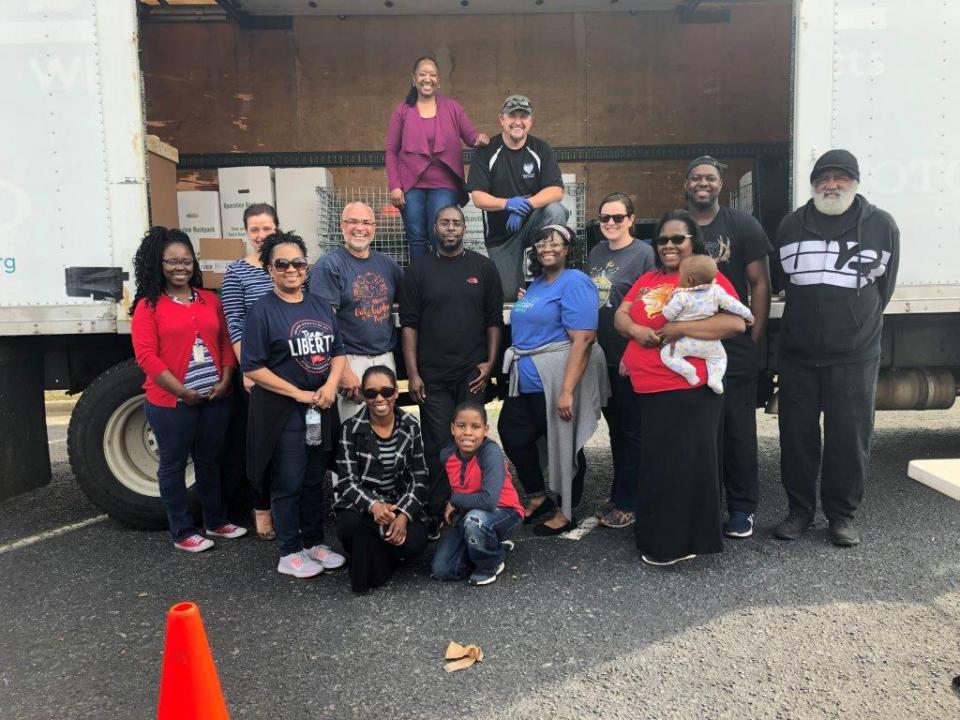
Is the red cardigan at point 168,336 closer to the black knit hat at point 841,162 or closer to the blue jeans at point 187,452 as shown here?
the blue jeans at point 187,452

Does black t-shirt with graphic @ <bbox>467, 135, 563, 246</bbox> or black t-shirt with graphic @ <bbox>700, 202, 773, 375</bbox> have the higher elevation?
black t-shirt with graphic @ <bbox>467, 135, 563, 246</bbox>

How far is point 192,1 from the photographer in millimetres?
5641

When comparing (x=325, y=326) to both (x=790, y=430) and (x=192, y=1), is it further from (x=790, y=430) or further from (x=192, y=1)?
(x=192, y=1)

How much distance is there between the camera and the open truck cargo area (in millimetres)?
3895

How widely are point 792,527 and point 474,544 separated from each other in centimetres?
177

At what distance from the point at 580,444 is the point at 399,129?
226 cm

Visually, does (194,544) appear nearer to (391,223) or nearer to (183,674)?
(183,674)

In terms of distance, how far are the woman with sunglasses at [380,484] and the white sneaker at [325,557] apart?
25 cm

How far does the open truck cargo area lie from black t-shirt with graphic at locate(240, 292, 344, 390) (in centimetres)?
104

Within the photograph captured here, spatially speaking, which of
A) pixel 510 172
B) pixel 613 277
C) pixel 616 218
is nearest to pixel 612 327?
pixel 613 277

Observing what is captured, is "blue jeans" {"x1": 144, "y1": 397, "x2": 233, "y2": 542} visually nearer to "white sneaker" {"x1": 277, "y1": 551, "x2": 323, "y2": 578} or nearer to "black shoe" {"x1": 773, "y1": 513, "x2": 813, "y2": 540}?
"white sneaker" {"x1": 277, "y1": 551, "x2": 323, "y2": 578}

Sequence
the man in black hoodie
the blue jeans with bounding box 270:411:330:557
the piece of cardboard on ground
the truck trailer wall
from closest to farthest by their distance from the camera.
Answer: the piece of cardboard on ground, the blue jeans with bounding box 270:411:330:557, the man in black hoodie, the truck trailer wall

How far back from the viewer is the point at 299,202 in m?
5.07

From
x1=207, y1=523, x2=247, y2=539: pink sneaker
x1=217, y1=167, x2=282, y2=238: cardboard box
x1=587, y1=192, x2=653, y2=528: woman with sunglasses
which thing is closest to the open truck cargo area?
x1=217, y1=167, x2=282, y2=238: cardboard box
